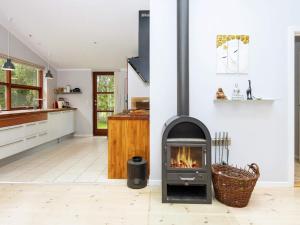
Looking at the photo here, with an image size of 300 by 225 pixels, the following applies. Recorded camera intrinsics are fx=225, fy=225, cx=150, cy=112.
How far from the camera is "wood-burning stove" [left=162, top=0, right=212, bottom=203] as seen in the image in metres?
2.35

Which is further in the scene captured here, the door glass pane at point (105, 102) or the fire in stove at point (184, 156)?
the door glass pane at point (105, 102)

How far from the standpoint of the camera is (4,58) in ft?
14.8

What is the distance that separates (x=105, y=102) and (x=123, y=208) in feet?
15.8

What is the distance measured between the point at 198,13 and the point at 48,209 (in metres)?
2.74

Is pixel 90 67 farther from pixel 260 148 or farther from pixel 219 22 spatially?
pixel 260 148

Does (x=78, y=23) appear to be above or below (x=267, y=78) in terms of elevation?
above

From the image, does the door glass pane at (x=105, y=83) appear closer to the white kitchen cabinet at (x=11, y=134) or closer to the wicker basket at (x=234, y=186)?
the white kitchen cabinet at (x=11, y=134)

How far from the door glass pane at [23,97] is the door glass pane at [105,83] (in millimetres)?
1707

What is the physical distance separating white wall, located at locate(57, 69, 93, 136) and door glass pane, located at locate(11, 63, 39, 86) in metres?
0.84

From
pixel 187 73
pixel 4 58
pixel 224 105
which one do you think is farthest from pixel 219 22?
pixel 4 58

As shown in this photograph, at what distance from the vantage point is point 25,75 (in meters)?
5.34

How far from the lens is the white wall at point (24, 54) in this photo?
14.5ft

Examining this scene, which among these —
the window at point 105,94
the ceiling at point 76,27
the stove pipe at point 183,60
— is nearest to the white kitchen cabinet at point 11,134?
the ceiling at point 76,27

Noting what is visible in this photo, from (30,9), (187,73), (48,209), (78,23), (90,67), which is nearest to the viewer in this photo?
(48,209)
